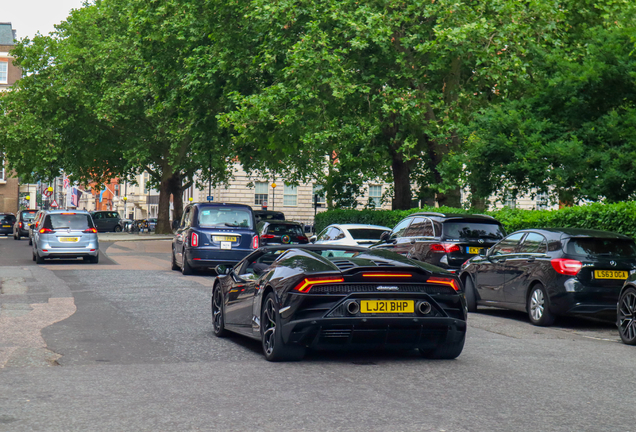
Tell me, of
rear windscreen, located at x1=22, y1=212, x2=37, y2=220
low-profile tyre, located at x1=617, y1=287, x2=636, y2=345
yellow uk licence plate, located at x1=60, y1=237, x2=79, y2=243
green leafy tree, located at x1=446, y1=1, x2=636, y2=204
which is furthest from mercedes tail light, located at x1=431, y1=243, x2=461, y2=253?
rear windscreen, located at x1=22, y1=212, x2=37, y2=220

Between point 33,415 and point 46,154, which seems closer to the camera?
point 33,415

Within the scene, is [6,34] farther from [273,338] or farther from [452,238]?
[273,338]

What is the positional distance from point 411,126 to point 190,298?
534 inches

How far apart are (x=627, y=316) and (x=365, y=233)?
1113 cm

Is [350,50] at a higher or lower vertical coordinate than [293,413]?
higher

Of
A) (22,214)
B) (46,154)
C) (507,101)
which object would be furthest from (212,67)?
(22,214)

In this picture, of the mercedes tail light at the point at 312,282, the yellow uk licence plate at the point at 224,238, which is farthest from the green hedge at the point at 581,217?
the mercedes tail light at the point at 312,282

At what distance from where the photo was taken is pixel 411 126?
86.7 feet

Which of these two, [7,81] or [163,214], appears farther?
[7,81]

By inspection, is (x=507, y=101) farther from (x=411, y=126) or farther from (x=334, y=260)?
(x=334, y=260)

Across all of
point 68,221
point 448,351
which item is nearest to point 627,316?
point 448,351

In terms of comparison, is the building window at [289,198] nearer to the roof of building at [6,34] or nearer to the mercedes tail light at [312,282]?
the roof of building at [6,34]

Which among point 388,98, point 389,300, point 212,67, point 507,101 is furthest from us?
point 212,67

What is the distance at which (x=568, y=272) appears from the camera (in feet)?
38.5
